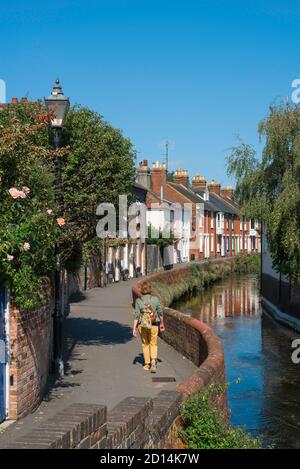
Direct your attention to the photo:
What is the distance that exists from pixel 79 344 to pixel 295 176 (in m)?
9.13

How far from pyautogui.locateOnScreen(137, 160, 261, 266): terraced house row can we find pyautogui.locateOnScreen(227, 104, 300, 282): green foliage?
30346mm

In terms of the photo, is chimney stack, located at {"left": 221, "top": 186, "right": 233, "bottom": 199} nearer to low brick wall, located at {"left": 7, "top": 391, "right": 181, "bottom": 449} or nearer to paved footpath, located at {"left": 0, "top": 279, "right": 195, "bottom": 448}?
paved footpath, located at {"left": 0, "top": 279, "right": 195, "bottom": 448}

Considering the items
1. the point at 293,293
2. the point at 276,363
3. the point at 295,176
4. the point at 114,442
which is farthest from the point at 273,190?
the point at 114,442

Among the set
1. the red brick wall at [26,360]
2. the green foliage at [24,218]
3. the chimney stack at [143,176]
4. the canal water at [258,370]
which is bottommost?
the canal water at [258,370]

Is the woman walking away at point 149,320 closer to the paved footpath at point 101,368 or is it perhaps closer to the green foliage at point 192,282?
the paved footpath at point 101,368

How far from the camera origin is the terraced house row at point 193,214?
5766 centimetres

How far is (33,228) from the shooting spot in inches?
360

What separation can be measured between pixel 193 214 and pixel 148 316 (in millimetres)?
54000

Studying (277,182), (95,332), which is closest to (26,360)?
(95,332)

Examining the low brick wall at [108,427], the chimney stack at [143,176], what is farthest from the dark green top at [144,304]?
the chimney stack at [143,176]

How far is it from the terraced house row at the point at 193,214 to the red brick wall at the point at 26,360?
140 feet

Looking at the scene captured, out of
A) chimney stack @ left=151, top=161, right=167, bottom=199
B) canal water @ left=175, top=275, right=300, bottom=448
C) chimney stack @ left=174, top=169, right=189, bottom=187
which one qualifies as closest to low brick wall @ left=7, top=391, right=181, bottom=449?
canal water @ left=175, top=275, right=300, bottom=448

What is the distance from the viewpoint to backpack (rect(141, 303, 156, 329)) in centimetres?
1288

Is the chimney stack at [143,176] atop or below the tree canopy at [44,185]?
atop
